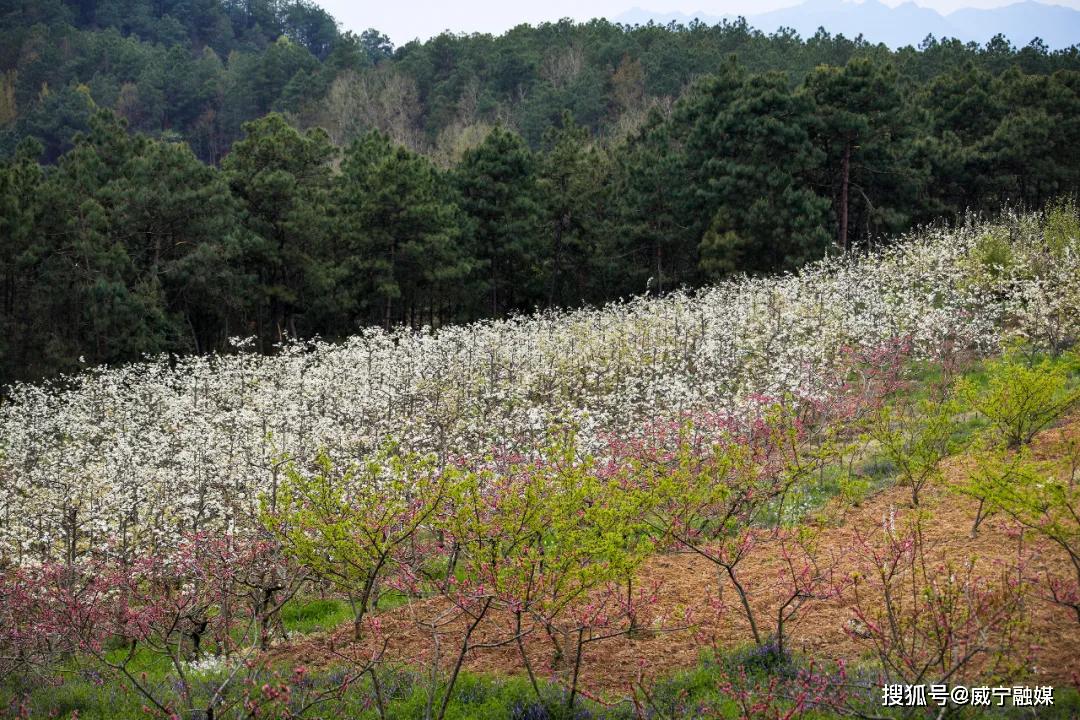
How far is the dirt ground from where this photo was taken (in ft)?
20.7

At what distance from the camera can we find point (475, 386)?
1491cm

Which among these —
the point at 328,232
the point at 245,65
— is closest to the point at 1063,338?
the point at 328,232

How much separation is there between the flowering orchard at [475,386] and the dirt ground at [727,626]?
2.52 m

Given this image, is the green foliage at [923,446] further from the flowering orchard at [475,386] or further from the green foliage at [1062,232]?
the green foliage at [1062,232]

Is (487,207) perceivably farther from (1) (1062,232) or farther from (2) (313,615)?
(2) (313,615)

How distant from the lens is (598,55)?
61.4 m

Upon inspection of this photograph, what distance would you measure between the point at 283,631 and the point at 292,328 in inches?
959

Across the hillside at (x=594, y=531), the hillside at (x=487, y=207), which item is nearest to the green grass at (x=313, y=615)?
the hillside at (x=594, y=531)

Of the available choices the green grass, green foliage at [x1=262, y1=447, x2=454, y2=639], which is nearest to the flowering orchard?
the green grass

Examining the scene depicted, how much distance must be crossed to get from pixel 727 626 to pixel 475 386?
8.45m

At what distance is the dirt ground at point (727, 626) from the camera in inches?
249

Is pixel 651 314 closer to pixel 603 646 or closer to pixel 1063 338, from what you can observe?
pixel 1063 338

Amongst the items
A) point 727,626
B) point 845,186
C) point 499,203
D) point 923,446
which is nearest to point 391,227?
point 499,203

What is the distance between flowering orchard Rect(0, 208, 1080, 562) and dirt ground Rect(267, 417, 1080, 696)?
2.52 m
